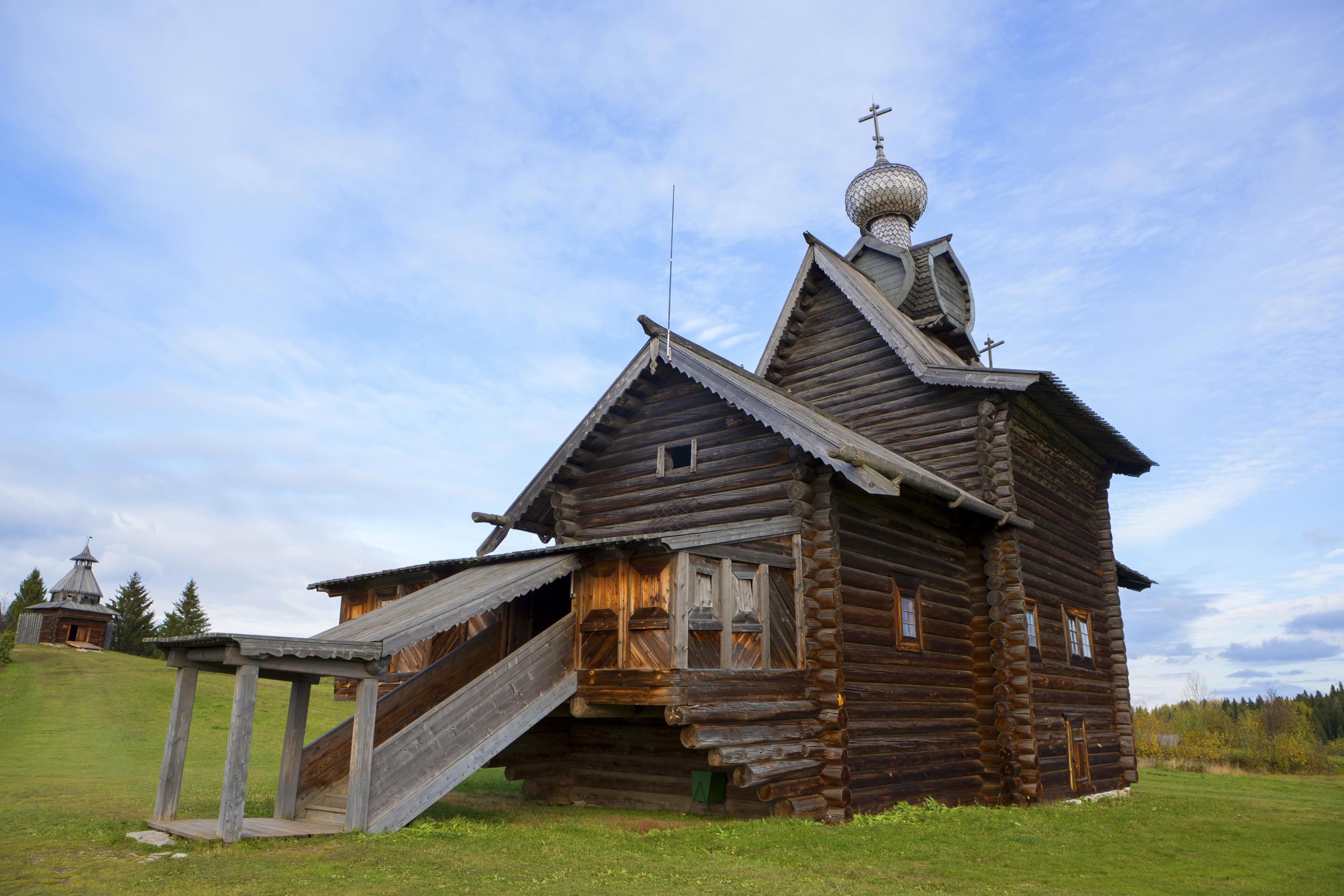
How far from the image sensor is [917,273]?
25281mm

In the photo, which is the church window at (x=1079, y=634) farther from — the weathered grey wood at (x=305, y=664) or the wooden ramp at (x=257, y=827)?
the wooden ramp at (x=257, y=827)

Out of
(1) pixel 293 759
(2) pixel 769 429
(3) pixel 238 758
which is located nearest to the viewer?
(3) pixel 238 758

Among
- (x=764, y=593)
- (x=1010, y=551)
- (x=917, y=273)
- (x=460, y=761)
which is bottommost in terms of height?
(x=460, y=761)

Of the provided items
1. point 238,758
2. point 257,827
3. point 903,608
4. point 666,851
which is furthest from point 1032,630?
point 238,758

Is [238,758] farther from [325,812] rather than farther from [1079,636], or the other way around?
[1079,636]

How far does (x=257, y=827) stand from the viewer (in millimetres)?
10836

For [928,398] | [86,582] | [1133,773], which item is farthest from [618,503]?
[86,582]

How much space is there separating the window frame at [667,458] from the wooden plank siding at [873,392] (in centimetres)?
582

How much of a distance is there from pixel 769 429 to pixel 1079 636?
12.2 m

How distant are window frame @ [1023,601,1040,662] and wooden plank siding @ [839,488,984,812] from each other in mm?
1532

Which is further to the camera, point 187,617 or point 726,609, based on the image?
point 187,617

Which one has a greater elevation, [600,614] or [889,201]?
[889,201]

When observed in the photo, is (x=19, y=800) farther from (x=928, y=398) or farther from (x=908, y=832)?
(x=928, y=398)

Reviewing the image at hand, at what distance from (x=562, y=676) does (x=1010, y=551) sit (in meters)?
10.0
